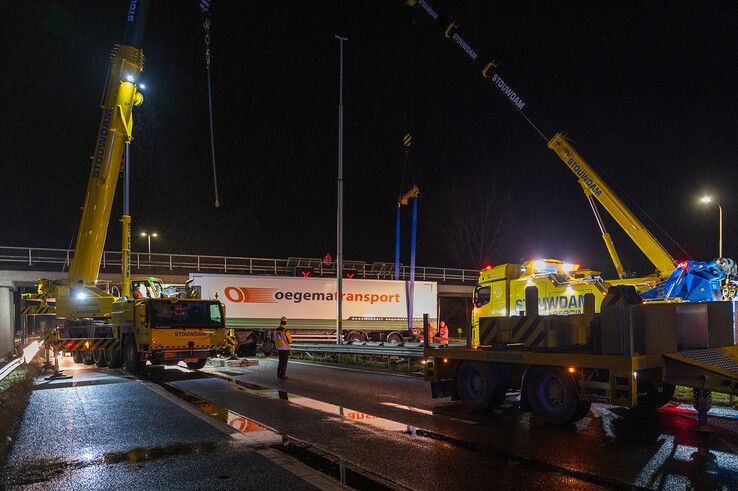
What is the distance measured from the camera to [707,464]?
20.4ft

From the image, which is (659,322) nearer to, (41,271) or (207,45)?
(207,45)

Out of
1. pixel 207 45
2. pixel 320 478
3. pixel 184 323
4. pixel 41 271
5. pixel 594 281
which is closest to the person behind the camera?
pixel 320 478

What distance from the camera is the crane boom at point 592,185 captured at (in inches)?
611

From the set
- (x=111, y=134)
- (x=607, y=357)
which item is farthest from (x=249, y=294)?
(x=607, y=357)

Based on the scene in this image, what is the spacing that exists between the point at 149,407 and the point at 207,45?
43.2ft

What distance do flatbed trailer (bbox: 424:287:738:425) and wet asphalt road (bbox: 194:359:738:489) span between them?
45 centimetres

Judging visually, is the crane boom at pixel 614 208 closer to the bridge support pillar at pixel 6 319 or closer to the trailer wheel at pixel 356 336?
the trailer wheel at pixel 356 336

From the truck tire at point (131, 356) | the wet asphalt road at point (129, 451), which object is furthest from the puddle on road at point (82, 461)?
the truck tire at point (131, 356)

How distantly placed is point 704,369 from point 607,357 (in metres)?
1.27

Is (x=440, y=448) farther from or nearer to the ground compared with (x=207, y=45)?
nearer to the ground

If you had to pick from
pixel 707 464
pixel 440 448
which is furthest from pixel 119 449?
pixel 707 464

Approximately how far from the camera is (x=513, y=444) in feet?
24.1

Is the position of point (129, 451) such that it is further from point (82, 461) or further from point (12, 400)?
point (12, 400)

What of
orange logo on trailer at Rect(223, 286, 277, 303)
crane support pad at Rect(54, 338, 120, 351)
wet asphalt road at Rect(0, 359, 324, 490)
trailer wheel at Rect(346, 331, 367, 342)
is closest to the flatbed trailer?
wet asphalt road at Rect(0, 359, 324, 490)
